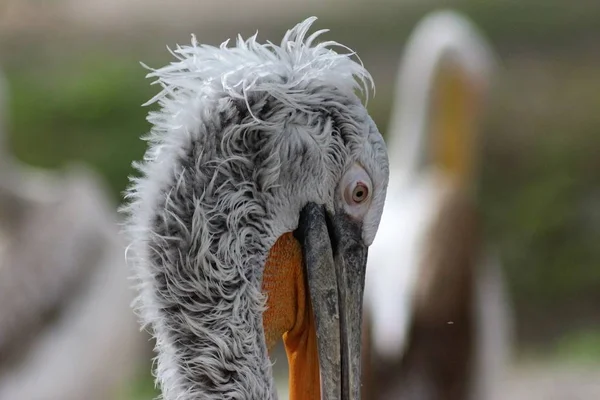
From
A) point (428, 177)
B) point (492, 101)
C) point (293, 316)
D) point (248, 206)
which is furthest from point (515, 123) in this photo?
point (248, 206)

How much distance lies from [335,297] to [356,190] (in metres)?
0.21

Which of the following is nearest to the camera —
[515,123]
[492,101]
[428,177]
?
[428,177]

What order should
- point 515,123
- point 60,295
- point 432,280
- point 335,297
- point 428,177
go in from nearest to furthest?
1. point 335,297
2. point 432,280
3. point 60,295
4. point 428,177
5. point 515,123

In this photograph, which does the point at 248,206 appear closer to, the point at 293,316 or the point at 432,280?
the point at 293,316

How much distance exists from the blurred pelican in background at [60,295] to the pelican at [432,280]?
1334mm

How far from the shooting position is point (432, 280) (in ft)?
13.5

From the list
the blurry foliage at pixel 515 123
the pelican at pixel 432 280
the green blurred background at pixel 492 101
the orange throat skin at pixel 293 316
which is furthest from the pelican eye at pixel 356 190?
the blurry foliage at pixel 515 123

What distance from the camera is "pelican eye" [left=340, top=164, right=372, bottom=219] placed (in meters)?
2.01

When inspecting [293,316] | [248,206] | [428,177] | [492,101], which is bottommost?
[293,316]

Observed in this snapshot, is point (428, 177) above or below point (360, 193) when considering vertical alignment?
above

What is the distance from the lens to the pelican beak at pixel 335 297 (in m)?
2.04

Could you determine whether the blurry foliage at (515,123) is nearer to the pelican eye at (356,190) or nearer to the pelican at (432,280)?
the pelican at (432,280)

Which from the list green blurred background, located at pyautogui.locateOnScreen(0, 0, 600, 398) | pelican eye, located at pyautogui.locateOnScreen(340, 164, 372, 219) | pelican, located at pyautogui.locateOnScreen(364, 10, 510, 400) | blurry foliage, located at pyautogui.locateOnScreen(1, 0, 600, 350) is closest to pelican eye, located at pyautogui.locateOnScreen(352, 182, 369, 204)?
pelican eye, located at pyautogui.locateOnScreen(340, 164, 372, 219)

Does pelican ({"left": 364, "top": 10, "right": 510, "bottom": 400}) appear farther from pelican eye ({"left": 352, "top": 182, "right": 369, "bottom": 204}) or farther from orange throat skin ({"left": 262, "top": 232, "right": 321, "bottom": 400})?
pelican eye ({"left": 352, "top": 182, "right": 369, "bottom": 204})
